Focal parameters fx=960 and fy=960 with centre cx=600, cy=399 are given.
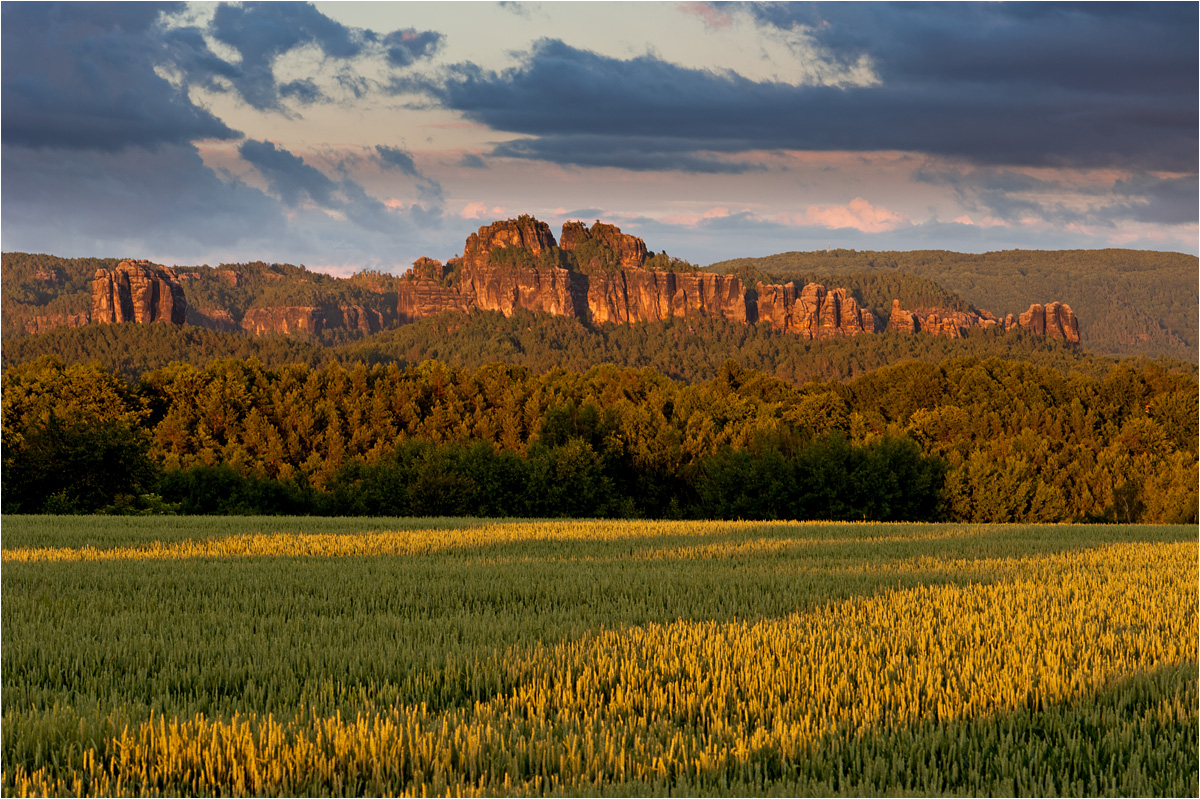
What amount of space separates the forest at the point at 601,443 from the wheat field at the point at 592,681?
3379 cm

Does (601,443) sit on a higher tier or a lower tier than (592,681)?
lower

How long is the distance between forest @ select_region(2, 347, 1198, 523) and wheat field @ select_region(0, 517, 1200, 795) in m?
33.8

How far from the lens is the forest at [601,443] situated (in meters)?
52.7

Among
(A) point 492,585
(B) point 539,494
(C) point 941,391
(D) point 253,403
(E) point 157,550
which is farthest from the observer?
(C) point 941,391

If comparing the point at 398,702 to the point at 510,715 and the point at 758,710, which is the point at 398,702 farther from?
the point at 758,710

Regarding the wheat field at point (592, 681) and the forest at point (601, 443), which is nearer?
the wheat field at point (592, 681)

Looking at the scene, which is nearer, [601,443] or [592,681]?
[592,681]

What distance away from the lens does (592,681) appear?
289 inches

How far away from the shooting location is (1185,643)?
905 cm

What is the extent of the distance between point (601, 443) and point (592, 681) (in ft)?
201

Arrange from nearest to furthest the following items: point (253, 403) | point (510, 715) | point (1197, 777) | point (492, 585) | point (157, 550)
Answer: point (1197, 777), point (510, 715), point (492, 585), point (157, 550), point (253, 403)

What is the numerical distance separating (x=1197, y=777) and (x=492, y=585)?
30.1 ft

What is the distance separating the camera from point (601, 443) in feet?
225

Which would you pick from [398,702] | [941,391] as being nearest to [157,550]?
[398,702]
